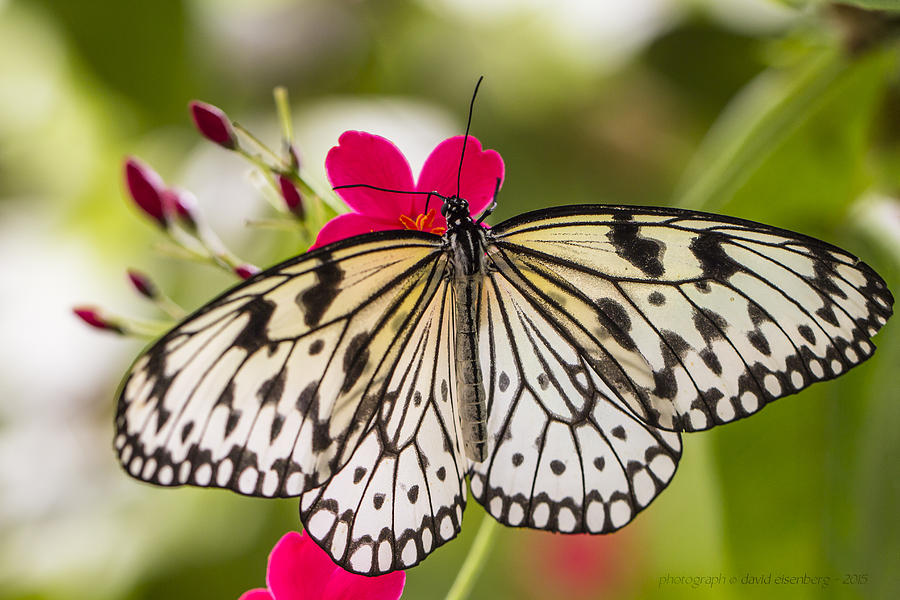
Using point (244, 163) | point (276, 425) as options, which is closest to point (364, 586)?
point (276, 425)

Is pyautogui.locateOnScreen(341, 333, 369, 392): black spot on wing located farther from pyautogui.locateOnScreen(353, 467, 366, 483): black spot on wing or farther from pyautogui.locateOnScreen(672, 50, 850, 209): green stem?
pyautogui.locateOnScreen(672, 50, 850, 209): green stem

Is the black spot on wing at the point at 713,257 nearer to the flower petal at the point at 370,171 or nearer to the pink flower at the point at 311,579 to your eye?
the flower petal at the point at 370,171

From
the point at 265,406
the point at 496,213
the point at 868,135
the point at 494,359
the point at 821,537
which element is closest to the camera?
the point at 265,406

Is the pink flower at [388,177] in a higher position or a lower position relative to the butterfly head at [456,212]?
higher

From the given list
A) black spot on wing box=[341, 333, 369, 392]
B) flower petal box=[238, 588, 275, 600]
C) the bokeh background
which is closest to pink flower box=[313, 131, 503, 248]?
black spot on wing box=[341, 333, 369, 392]

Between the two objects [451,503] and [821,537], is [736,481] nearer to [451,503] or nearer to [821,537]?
[821,537]

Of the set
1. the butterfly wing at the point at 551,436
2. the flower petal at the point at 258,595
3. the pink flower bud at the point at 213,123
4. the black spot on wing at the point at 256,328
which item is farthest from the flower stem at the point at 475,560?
the pink flower bud at the point at 213,123

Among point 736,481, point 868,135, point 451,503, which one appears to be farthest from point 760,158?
point 451,503
